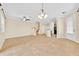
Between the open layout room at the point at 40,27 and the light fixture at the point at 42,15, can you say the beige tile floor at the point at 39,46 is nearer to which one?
the open layout room at the point at 40,27

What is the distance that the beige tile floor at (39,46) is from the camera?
208cm

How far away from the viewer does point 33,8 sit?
215cm

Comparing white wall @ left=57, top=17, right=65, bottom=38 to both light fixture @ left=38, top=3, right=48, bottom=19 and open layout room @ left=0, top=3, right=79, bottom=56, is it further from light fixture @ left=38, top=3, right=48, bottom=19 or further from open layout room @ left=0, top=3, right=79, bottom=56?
light fixture @ left=38, top=3, right=48, bottom=19

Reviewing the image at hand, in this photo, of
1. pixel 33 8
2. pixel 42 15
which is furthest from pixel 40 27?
pixel 33 8

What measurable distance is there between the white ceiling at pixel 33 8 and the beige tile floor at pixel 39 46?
487mm

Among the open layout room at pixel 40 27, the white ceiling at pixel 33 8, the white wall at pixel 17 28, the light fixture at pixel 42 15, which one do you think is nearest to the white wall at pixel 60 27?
the open layout room at pixel 40 27

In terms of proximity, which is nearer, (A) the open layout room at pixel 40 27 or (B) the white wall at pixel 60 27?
(A) the open layout room at pixel 40 27

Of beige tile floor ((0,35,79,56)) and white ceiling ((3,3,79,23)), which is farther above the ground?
white ceiling ((3,3,79,23))

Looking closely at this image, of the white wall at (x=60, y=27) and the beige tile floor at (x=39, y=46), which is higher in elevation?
the white wall at (x=60, y=27)

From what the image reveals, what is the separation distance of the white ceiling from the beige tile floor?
49 cm

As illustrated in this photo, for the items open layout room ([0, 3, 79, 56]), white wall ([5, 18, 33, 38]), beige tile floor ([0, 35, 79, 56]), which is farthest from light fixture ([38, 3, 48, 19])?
beige tile floor ([0, 35, 79, 56])

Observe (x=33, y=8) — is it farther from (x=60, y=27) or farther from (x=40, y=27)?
(x=60, y=27)

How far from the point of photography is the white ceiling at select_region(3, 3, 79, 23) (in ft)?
6.91

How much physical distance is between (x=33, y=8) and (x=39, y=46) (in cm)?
86
